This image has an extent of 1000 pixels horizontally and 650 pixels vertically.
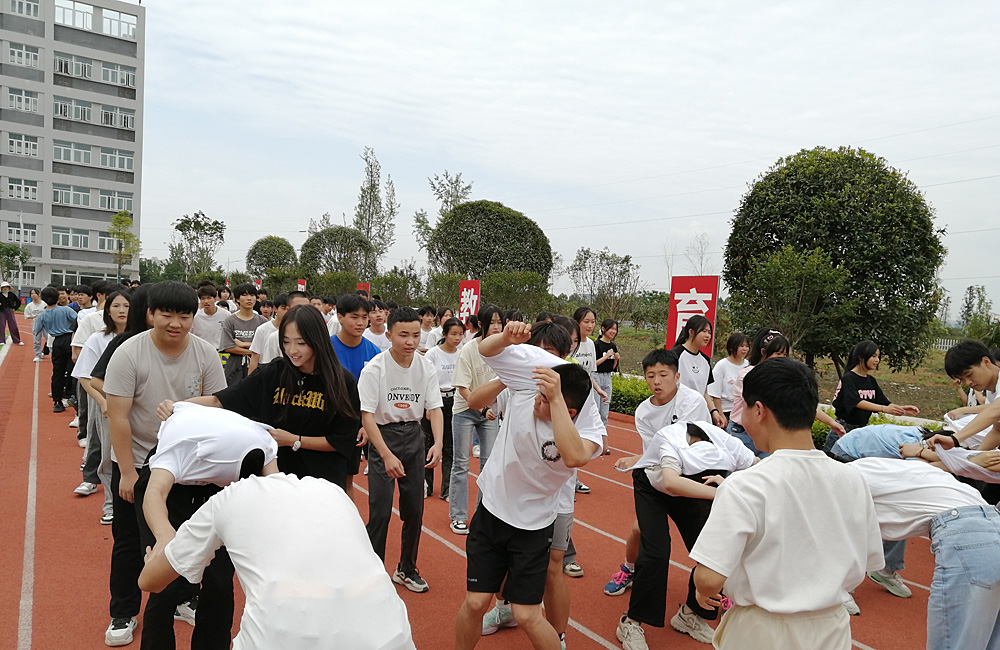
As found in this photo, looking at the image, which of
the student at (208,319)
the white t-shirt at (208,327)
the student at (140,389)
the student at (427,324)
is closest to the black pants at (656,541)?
the student at (140,389)

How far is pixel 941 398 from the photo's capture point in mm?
13516

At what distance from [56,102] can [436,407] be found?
156 feet

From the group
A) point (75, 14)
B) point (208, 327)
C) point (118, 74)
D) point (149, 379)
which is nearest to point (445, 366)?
point (208, 327)

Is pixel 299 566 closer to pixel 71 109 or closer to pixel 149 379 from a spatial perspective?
pixel 149 379

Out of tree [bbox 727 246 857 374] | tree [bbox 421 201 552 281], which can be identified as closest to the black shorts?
tree [bbox 727 246 857 374]

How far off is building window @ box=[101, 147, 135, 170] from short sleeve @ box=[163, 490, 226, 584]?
159ft

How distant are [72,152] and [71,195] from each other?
8.84 feet

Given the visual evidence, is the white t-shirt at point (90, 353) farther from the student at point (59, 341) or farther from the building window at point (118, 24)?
the building window at point (118, 24)

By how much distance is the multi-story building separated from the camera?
39750mm

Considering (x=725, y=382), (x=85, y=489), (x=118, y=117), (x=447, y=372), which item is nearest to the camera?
(x=85, y=489)

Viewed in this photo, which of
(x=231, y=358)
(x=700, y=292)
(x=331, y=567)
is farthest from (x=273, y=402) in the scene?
(x=700, y=292)

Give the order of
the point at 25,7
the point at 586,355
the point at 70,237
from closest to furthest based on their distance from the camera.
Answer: the point at 586,355, the point at 25,7, the point at 70,237

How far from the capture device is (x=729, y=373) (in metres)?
6.07

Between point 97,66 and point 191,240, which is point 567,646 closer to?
point 191,240
